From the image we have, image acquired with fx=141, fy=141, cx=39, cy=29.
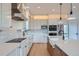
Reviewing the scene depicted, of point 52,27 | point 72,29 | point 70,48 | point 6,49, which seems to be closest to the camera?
point 6,49

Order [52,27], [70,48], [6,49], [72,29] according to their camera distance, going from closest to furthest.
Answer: [6,49] < [70,48] < [52,27] < [72,29]

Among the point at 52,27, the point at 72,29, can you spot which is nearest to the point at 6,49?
the point at 52,27

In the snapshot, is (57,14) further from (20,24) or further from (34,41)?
(20,24)

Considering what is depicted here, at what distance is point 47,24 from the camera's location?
10258 mm

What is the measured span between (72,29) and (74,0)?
9.27 m

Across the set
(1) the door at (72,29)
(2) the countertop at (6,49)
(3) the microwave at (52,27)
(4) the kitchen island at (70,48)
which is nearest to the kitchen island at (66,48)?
(4) the kitchen island at (70,48)

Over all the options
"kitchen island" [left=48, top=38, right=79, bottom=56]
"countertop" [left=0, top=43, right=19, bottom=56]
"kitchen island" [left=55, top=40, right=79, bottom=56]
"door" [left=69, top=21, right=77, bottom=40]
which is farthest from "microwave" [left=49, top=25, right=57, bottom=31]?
"countertop" [left=0, top=43, right=19, bottom=56]

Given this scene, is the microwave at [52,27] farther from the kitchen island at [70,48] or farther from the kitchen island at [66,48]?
the kitchen island at [70,48]

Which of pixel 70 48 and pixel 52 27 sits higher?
pixel 52 27

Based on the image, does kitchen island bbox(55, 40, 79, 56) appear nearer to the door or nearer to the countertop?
the countertop

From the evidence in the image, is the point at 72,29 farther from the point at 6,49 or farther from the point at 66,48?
the point at 6,49

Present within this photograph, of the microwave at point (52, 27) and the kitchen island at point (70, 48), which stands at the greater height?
the microwave at point (52, 27)

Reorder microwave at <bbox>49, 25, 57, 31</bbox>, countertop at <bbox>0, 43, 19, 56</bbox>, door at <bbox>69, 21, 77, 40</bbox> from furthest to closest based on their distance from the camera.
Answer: door at <bbox>69, 21, 77, 40</bbox>, microwave at <bbox>49, 25, 57, 31</bbox>, countertop at <bbox>0, 43, 19, 56</bbox>

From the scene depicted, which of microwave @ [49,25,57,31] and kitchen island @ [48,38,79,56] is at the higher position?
microwave @ [49,25,57,31]
